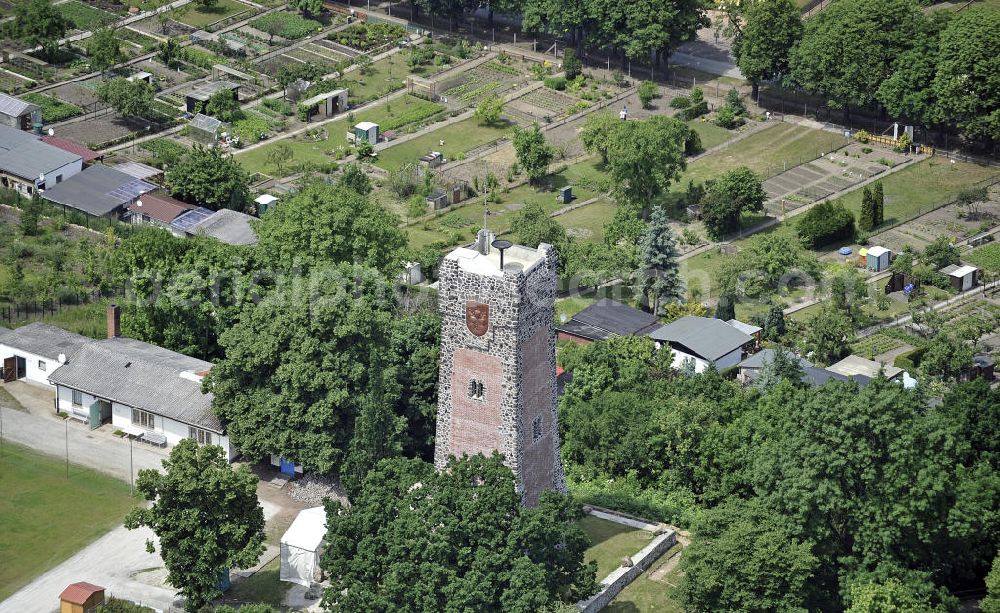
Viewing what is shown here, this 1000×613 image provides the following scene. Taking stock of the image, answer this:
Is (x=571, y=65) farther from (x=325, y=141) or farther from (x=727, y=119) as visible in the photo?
(x=325, y=141)

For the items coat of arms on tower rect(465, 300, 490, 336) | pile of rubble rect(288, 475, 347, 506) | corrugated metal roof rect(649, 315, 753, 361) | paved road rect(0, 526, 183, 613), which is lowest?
paved road rect(0, 526, 183, 613)

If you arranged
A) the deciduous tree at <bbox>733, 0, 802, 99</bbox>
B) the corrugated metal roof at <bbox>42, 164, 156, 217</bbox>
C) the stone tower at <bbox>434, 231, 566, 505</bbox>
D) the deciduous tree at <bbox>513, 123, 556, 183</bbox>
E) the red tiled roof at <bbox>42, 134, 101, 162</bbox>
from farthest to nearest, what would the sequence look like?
1. the deciduous tree at <bbox>733, 0, 802, 99</bbox>
2. the deciduous tree at <bbox>513, 123, 556, 183</bbox>
3. the red tiled roof at <bbox>42, 134, 101, 162</bbox>
4. the corrugated metal roof at <bbox>42, 164, 156, 217</bbox>
5. the stone tower at <bbox>434, 231, 566, 505</bbox>

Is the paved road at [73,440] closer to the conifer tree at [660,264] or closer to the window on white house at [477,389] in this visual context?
the window on white house at [477,389]

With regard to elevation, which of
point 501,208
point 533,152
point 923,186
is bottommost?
point 501,208

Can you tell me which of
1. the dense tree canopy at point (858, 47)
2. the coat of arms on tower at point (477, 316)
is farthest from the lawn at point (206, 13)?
the coat of arms on tower at point (477, 316)

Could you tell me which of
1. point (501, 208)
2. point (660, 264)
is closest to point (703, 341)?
point (660, 264)

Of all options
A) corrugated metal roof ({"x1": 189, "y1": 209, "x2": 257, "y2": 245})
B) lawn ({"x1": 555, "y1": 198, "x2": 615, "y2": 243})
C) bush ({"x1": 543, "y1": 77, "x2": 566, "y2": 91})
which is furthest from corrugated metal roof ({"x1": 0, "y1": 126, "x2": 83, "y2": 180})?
bush ({"x1": 543, "y1": 77, "x2": 566, "y2": 91})

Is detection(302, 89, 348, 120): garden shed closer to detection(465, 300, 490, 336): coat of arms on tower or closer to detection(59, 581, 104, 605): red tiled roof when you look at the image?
detection(59, 581, 104, 605): red tiled roof
